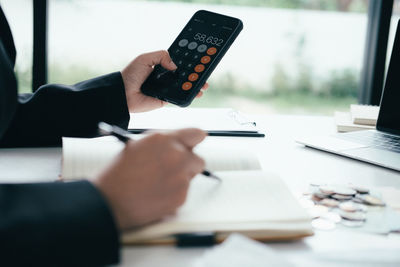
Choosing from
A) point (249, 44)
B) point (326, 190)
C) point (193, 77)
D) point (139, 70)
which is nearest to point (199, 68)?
point (193, 77)

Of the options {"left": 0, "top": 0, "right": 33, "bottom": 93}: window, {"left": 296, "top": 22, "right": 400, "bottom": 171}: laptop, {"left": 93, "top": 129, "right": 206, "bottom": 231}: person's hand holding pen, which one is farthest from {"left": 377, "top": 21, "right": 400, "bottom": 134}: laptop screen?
{"left": 0, "top": 0, "right": 33, "bottom": 93}: window

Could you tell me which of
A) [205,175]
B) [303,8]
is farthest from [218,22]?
[303,8]

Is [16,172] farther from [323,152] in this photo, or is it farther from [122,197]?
[323,152]

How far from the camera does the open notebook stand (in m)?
0.50

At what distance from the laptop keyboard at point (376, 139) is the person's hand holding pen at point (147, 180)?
1.82 ft

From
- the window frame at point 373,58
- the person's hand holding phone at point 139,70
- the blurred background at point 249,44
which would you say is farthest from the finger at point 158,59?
the blurred background at point 249,44

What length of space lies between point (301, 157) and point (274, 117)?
1.29 feet

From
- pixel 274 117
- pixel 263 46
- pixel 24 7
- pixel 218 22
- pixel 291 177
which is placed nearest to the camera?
pixel 291 177

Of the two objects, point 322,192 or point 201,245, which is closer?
point 201,245

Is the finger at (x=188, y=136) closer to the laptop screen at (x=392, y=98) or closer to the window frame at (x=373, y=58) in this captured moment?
the laptop screen at (x=392, y=98)

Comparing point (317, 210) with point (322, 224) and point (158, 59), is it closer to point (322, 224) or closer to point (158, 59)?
point (322, 224)

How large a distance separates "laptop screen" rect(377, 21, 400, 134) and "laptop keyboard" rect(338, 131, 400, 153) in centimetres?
2

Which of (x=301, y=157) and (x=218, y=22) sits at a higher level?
(x=218, y=22)

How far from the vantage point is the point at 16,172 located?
28.0 inches
